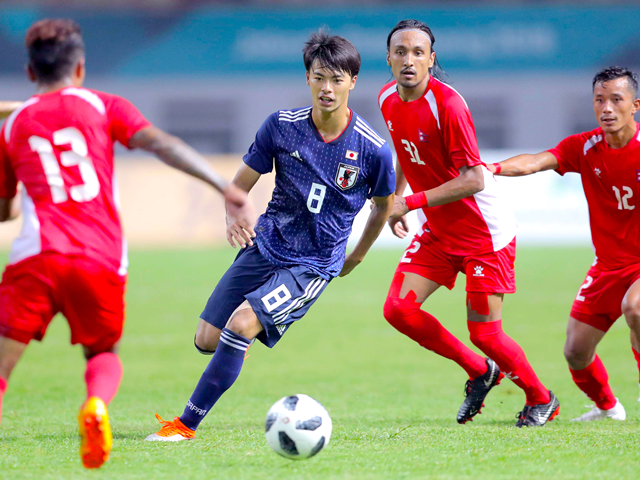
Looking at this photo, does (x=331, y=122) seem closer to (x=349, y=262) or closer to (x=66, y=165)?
(x=349, y=262)

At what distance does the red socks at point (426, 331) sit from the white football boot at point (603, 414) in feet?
2.58

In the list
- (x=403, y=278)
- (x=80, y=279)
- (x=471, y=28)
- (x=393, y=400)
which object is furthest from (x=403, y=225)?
(x=471, y=28)

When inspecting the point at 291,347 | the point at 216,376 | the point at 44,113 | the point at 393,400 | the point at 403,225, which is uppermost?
the point at 44,113

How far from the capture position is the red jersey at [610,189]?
5.17 metres

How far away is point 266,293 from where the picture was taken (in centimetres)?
448

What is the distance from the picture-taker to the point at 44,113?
3301 mm

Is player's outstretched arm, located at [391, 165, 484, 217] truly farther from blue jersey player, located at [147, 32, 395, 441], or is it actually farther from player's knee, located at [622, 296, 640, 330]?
player's knee, located at [622, 296, 640, 330]

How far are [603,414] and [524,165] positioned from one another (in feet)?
6.04

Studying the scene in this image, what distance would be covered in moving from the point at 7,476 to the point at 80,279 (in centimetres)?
100

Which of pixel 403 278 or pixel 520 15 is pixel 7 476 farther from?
pixel 520 15

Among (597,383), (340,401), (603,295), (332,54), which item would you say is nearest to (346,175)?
(332,54)

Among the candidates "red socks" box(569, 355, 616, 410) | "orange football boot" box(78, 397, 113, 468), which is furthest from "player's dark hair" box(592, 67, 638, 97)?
"orange football boot" box(78, 397, 113, 468)

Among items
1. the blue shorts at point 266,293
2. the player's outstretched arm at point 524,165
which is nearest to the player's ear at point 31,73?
the blue shorts at point 266,293

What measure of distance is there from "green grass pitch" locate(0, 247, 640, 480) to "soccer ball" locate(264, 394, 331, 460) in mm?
89
